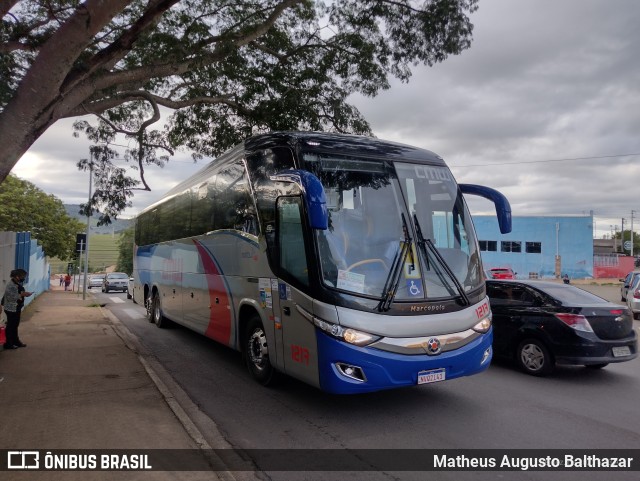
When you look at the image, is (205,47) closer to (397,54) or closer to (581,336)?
(397,54)

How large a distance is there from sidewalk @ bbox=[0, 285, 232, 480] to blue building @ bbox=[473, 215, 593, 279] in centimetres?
4214

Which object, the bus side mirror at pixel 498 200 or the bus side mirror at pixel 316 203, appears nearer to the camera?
the bus side mirror at pixel 316 203

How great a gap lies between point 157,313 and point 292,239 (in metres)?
9.07

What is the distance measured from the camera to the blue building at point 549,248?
148 ft

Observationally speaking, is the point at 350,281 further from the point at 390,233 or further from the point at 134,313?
the point at 134,313

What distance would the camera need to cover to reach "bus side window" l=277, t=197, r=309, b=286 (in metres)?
5.47

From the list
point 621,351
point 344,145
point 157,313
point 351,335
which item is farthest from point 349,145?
point 157,313

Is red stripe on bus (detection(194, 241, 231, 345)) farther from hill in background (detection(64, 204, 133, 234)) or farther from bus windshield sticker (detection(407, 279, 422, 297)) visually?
hill in background (detection(64, 204, 133, 234))

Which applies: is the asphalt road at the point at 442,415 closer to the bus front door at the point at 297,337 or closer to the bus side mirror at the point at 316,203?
the bus front door at the point at 297,337

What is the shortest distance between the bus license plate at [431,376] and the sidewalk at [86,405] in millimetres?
2299

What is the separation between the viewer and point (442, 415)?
5.62 metres

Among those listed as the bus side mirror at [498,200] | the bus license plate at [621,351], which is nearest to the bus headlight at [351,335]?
the bus side mirror at [498,200]

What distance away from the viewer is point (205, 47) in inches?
401

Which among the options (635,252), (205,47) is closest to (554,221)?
(205,47)
